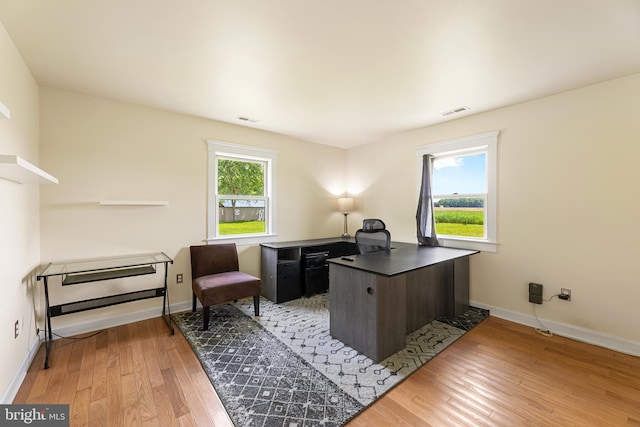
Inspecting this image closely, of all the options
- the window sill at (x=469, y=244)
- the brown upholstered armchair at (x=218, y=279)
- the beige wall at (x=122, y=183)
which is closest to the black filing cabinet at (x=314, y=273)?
the beige wall at (x=122, y=183)

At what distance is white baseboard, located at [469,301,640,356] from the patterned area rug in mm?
223

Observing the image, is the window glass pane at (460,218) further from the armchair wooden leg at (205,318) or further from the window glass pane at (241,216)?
the armchair wooden leg at (205,318)

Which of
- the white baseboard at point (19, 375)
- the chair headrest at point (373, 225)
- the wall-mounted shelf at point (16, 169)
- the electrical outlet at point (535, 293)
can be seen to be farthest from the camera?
the chair headrest at point (373, 225)

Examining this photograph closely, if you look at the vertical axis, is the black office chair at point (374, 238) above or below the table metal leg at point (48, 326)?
above

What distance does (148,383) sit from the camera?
6.53ft

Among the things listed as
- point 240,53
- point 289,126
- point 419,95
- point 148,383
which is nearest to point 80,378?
point 148,383

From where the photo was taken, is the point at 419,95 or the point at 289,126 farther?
the point at 289,126

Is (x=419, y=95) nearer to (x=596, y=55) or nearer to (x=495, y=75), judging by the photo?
(x=495, y=75)

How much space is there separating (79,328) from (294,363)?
2368 millimetres

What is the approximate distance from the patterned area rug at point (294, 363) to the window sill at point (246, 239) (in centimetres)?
94

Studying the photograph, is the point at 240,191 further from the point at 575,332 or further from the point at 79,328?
the point at 575,332

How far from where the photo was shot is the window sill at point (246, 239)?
12.1 feet

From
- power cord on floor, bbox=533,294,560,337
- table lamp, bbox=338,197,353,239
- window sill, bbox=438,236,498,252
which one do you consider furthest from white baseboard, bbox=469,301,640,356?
table lamp, bbox=338,197,353,239

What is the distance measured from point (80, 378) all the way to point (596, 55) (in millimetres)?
4801
